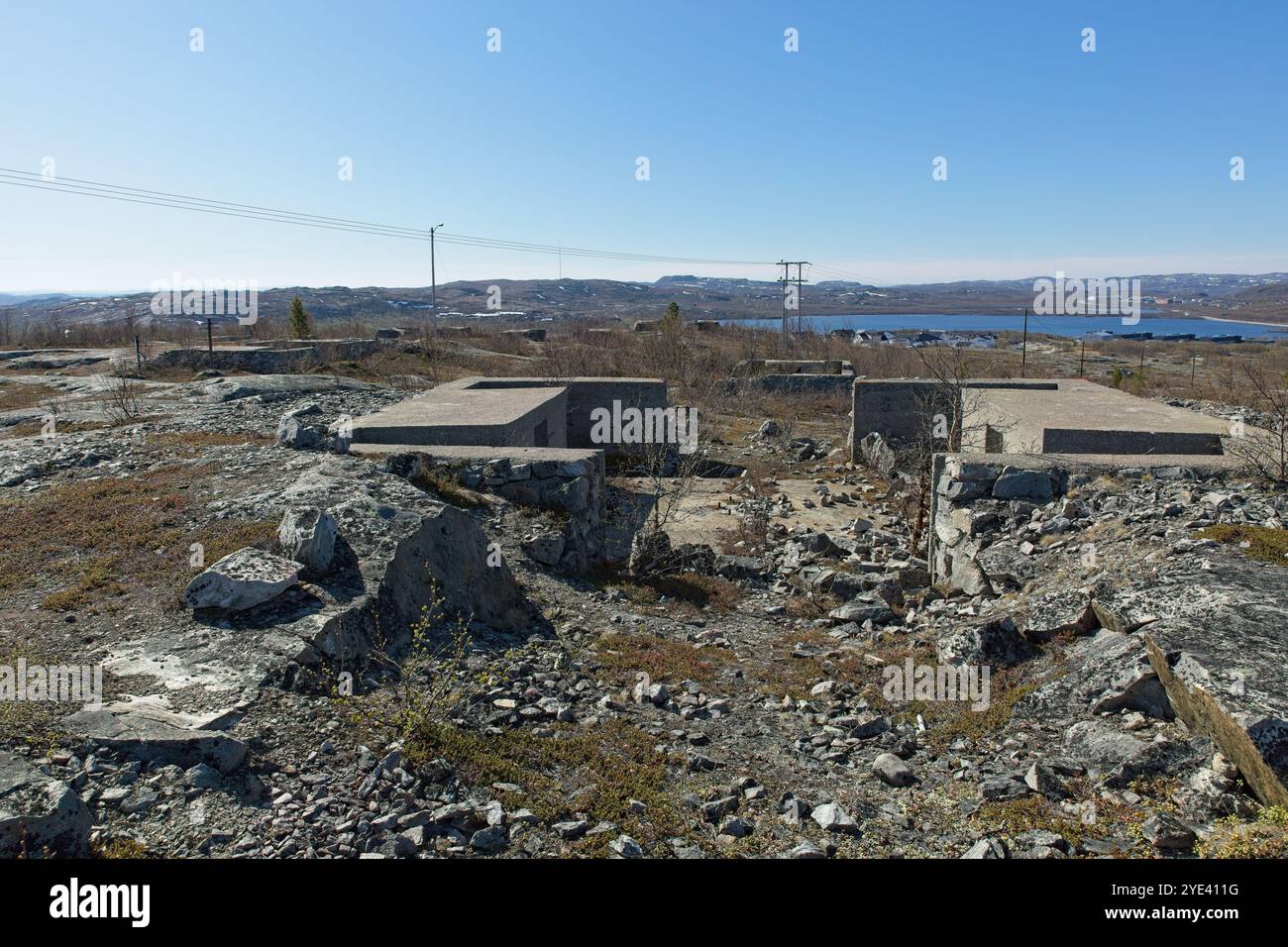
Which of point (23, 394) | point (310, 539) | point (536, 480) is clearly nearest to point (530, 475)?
point (536, 480)

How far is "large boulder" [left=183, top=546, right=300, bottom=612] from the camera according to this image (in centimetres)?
453

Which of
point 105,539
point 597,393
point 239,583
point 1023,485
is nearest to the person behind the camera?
point 239,583

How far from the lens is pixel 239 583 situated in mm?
4562

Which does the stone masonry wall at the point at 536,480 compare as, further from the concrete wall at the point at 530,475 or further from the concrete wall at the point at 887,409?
the concrete wall at the point at 887,409

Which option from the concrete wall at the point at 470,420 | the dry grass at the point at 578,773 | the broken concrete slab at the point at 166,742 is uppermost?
the concrete wall at the point at 470,420

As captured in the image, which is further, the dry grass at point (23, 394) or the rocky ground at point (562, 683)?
the dry grass at point (23, 394)

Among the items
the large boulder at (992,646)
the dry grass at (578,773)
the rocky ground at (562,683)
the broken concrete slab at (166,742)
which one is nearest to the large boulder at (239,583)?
the rocky ground at (562,683)

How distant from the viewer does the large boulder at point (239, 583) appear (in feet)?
14.9

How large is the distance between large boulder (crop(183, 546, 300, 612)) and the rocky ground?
0.02 meters

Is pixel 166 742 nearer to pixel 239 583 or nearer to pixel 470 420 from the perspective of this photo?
pixel 239 583

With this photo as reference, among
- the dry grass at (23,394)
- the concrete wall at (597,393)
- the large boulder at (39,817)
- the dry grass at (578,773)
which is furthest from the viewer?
the concrete wall at (597,393)

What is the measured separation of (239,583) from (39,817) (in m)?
2.03

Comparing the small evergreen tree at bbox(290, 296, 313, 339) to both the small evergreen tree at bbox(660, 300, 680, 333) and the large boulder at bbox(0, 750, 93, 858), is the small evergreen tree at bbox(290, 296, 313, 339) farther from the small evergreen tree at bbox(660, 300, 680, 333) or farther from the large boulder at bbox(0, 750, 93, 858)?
the large boulder at bbox(0, 750, 93, 858)
